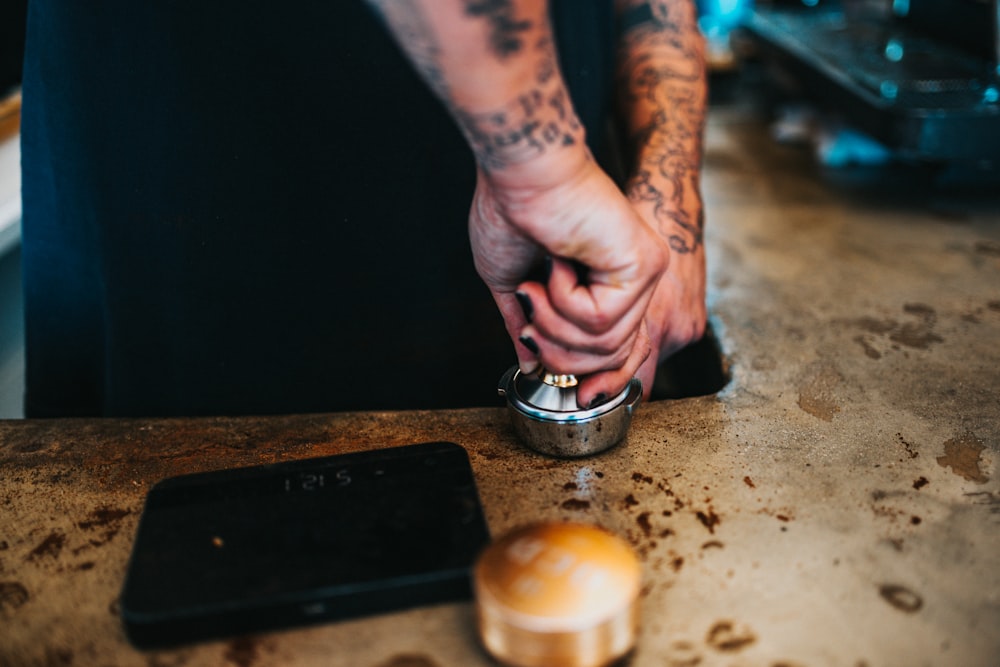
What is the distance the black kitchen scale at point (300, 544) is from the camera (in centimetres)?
71

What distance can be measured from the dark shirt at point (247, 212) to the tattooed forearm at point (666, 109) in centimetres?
9

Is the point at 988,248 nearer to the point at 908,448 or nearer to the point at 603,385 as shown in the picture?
the point at 908,448

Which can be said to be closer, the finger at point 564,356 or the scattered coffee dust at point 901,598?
the scattered coffee dust at point 901,598

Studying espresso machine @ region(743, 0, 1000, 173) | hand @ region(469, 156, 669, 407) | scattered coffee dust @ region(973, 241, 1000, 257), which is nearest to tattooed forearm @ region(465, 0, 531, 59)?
hand @ region(469, 156, 669, 407)

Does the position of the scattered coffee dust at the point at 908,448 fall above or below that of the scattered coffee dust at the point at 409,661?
below

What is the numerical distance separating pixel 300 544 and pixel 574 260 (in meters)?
0.40

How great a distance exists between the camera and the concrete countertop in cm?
72

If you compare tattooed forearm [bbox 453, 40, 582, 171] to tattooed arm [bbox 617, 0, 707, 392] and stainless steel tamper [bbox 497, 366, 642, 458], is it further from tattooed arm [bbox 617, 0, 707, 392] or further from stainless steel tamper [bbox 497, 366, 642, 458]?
tattooed arm [bbox 617, 0, 707, 392]

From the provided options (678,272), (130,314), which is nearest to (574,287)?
(678,272)

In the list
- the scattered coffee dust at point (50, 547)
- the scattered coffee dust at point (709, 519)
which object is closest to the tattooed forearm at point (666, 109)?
the scattered coffee dust at point (709, 519)

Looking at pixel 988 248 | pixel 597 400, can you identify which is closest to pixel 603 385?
pixel 597 400

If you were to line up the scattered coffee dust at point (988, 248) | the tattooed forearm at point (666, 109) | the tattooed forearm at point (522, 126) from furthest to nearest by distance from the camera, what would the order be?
the scattered coffee dust at point (988, 248)
the tattooed forearm at point (666, 109)
the tattooed forearm at point (522, 126)

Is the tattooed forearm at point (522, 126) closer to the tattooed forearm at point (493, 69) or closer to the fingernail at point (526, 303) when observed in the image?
the tattooed forearm at point (493, 69)

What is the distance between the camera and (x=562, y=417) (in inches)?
36.8
